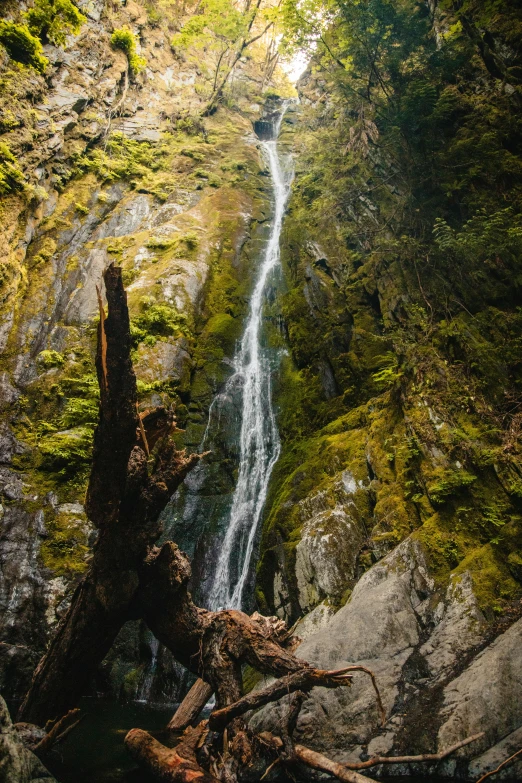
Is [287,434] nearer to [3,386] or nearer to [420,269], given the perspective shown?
[420,269]

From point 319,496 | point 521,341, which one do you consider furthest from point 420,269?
point 319,496

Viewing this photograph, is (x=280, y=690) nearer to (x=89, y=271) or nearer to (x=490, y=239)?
(x=490, y=239)

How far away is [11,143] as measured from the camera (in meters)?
12.5

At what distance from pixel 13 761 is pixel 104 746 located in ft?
9.81

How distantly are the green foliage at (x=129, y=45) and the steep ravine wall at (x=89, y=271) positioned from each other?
1.17ft

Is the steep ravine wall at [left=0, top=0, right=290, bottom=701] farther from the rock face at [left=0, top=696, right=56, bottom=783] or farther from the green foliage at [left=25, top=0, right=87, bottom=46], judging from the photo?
the rock face at [left=0, top=696, right=56, bottom=783]

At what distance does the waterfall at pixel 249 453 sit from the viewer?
29.6 feet

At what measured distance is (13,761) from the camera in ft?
10.4

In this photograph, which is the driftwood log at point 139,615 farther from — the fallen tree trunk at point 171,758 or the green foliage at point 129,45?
the green foliage at point 129,45

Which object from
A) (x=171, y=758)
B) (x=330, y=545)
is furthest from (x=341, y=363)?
(x=171, y=758)

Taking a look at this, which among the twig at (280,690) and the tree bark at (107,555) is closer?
the twig at (280,690)

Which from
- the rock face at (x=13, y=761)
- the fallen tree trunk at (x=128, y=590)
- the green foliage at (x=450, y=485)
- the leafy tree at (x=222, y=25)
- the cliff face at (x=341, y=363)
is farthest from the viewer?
the leafy tree at (x=222, y=25)

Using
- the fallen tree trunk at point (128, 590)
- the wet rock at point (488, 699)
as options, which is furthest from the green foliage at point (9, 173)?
the wet rock at point (488, 699)

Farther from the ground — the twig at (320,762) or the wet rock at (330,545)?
the wet rock at (330,545)
